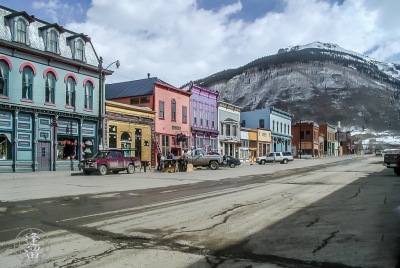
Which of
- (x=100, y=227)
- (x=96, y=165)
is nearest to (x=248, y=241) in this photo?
(x=100, y=227)

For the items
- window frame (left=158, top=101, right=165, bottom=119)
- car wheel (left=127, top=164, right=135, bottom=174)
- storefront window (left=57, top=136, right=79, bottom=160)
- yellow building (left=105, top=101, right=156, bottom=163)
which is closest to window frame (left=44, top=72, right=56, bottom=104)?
storefront window (left=57, top=136, right=79, bottom=160)

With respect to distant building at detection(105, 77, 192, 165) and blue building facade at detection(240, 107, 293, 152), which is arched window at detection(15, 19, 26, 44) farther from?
blue building facade at detection(240, 107, 293, 152)

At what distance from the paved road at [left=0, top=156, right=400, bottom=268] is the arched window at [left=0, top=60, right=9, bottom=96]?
51.6 feet

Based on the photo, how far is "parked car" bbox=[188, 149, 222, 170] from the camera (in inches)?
1211

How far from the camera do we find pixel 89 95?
29.7m

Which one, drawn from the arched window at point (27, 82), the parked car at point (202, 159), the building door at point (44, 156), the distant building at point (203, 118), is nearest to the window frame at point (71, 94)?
the arched window at point (27, 82)

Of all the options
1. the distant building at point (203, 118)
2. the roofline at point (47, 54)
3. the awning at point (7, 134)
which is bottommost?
the awning at point (7, 134)

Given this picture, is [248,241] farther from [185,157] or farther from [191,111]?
[191,111]

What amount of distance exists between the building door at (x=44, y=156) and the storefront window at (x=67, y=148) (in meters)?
1.13

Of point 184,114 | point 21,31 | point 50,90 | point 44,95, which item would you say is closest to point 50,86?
point 50,90

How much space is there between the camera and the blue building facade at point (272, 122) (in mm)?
65312

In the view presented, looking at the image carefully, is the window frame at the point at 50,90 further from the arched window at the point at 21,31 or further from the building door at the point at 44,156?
the building door at the point at 44,156

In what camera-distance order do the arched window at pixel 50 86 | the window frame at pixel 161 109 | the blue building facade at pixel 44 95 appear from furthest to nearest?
the window frame at pixel 161 109 < the arched window at pixel 50 86 < the blue building facade at pixel 44 95

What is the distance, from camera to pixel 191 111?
43.0 meters
